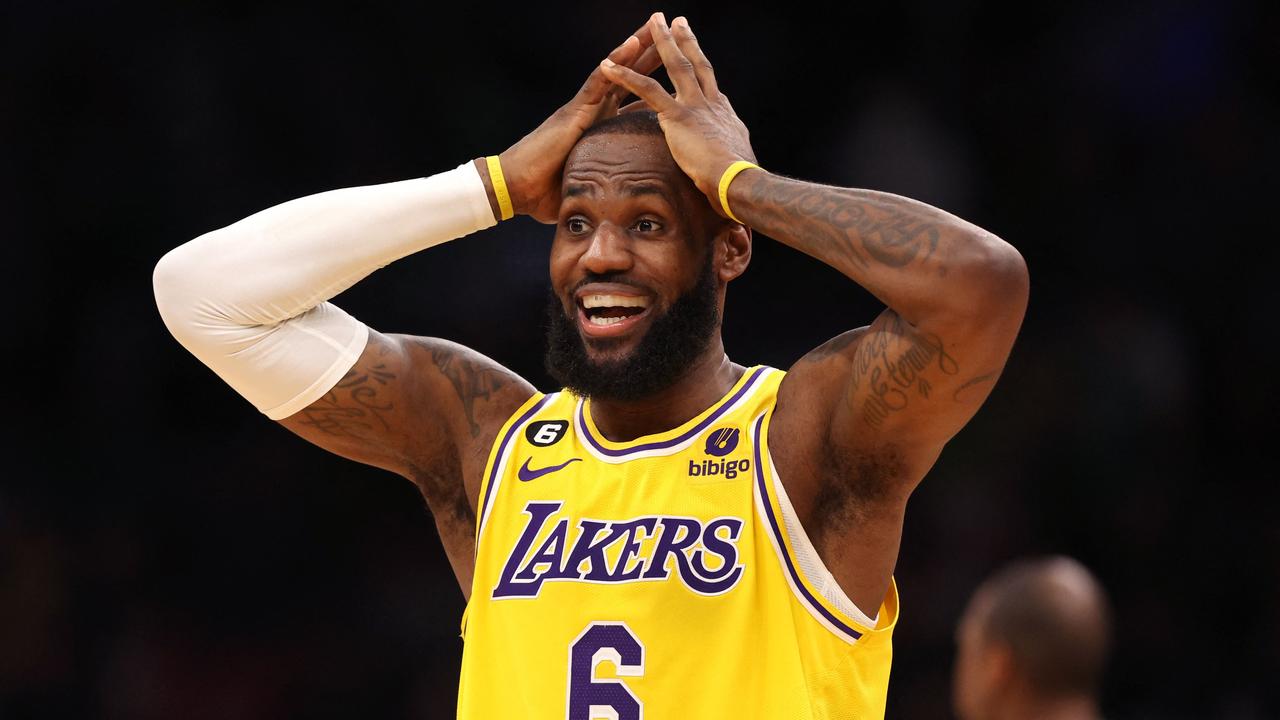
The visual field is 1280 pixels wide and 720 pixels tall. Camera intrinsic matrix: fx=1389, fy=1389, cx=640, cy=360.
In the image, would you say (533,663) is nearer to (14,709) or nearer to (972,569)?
(972,569)

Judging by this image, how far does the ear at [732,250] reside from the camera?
3.44m

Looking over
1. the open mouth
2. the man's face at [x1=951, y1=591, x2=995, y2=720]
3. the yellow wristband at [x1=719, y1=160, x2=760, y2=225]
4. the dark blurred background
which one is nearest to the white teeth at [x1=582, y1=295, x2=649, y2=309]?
the open mouth

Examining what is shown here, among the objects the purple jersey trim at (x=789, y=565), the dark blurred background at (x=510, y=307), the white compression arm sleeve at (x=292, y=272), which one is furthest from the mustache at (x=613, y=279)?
the dark blurred background at (x=510, y=307)

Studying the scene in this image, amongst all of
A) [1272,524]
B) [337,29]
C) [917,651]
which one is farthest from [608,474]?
[337,29]

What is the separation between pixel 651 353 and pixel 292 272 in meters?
0.90

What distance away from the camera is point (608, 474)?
324 centimetres

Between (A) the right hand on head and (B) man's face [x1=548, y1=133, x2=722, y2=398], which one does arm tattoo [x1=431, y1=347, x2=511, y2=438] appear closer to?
(B) man's face [x1=548, y1=133, x2=722, y2=398]

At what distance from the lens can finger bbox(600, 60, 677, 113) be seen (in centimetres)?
329

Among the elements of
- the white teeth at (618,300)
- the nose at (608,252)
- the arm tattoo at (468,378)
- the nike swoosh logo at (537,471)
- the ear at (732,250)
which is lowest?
the nike swoosh logo at (537,471)

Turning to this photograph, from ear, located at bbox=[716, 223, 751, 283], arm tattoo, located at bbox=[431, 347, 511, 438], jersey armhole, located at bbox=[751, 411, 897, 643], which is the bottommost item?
jersey armhole, located at bbox=[751, 411, 897, 643]

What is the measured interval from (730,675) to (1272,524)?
392 centimetres

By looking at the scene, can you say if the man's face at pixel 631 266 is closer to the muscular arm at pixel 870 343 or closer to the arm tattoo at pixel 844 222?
the muscular arm at pixel 870 343

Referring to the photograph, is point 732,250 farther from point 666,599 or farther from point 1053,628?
point 1053,628

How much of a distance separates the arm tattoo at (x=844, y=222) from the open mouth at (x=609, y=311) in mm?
401
